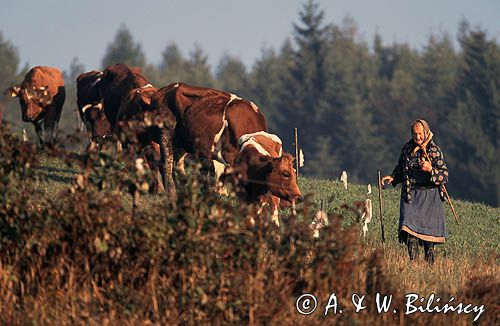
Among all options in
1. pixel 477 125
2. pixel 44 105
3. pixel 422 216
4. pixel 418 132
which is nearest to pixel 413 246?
pixel 422 216

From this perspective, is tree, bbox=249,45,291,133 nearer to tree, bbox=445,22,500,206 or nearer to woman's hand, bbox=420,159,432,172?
tree, bbox=445,22,500,206

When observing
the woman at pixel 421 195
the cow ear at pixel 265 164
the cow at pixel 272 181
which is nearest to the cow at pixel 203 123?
the cow ear at pixel 265 164

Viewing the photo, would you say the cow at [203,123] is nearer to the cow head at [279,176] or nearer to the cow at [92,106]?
the cow head at [279,176]

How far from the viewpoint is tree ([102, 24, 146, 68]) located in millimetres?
125438

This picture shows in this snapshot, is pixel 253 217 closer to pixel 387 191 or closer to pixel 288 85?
pixel 387 191

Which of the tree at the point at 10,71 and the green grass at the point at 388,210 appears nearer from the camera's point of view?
the green grass at the point at 388,210

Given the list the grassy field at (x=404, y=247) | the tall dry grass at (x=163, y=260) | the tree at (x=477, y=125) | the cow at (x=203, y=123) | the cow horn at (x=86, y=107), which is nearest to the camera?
the tall dry grass at (x=163, y=260)

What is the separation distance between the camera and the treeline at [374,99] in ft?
236

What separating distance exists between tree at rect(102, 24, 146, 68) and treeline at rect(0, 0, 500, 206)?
2696mm

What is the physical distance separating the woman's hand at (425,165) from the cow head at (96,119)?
12.1 metres

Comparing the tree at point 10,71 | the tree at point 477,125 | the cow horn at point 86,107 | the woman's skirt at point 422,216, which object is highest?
the tree at point 10,71

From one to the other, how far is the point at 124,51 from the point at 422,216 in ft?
370

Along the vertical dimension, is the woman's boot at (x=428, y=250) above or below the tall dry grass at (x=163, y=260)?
above

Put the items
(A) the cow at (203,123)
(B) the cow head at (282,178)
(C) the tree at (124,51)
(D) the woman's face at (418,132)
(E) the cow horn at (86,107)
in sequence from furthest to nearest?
(C) the tree at (124,51) → (E) the cow horn at (86,107) → (A) the cow at (203,123) → (B) the cow head at (282,178) → (D) the woman's face at (418,132)
